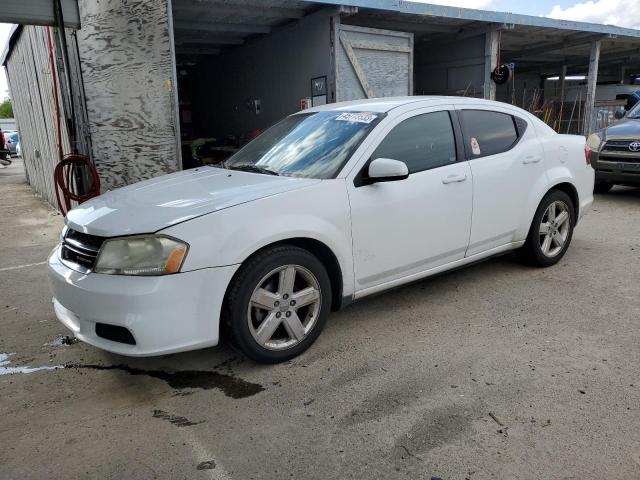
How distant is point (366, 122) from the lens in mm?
3689

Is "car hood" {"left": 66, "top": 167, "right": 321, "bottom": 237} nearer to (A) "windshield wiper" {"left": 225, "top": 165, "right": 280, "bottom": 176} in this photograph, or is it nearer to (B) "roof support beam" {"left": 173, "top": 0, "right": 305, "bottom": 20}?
(A) "windshield wiper" {"left": 225, "top": 165, "right": 280, "bottom": 176}

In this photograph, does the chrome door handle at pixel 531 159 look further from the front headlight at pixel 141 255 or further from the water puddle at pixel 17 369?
the water puddle at pixel 17 369

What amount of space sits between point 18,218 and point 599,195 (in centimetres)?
1044

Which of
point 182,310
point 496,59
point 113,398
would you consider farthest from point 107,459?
point 496,59

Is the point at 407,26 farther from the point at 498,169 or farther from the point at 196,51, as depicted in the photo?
the point at 498,169

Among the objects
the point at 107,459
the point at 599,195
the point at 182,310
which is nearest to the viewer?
the point at 107,459

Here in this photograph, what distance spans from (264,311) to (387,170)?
1.21 m

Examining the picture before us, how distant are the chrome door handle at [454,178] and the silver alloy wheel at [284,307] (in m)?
1.36

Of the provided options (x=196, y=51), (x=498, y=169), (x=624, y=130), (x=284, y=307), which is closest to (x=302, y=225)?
→ (x=284, y=307)

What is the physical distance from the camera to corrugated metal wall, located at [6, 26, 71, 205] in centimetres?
809

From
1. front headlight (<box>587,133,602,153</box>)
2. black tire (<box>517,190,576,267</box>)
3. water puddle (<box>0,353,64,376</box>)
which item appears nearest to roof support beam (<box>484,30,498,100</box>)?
front headlight (<box>587,133,602,153</box>)

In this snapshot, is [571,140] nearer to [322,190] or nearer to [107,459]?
[322,190]

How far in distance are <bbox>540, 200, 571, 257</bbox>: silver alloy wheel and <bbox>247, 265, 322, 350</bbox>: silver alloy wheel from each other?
2.64 meters

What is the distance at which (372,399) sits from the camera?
282cm
